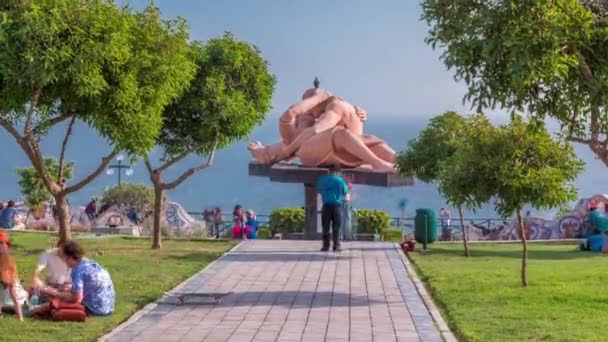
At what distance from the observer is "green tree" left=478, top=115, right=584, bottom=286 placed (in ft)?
48.2

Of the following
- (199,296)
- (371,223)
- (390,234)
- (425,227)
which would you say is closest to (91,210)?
(371,223)

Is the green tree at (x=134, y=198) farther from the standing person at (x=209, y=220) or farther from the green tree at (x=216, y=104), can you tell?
the green tree at (x=216, y=104)

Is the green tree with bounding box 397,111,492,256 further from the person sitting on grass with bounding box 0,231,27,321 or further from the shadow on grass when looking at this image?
the person sitting on grass with bounding box 0,231,27,321

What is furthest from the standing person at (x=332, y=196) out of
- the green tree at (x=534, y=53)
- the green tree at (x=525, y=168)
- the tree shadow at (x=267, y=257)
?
the green tree at (x=534, y=53)

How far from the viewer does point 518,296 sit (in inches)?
552

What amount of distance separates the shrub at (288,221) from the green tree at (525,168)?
18.9 m

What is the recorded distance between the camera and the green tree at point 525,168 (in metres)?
14.7

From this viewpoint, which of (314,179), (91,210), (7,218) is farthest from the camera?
(91,210)

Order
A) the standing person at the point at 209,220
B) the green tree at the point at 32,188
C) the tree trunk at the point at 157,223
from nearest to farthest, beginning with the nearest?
the tree trunk at the point at 157,223, the green tree at the point at 32,188, the standing person at the point at 209,220

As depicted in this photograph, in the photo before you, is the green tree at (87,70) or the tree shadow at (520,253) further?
the tree shadow at (520,253)

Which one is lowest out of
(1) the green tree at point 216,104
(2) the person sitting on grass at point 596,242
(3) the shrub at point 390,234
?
(2) the person sitting on grass at point 596,242

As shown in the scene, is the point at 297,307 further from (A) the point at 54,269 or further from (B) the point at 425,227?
(B) the point at 425,227

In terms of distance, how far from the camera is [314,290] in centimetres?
1490

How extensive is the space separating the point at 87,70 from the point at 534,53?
7.70 metres
